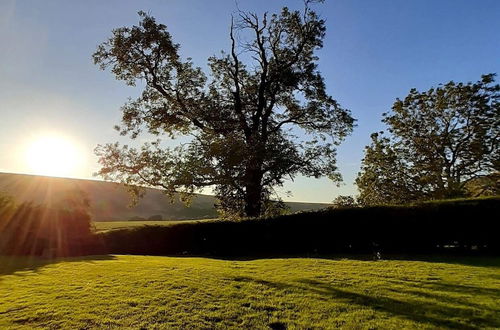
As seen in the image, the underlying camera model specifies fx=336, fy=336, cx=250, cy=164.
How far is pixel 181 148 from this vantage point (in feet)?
82.7

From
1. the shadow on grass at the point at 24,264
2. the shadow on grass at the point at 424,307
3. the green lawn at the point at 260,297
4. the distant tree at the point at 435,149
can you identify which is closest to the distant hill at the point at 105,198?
the distant tree at the point at 435,149

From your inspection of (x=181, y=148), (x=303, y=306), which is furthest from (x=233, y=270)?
(x=181, y=148)

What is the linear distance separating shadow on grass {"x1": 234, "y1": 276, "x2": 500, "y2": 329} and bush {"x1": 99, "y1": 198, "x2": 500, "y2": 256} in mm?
8465

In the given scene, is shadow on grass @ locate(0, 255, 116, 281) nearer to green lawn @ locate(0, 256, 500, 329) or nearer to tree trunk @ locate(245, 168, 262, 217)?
green lawn @ locate(0, 256, 500, 329)

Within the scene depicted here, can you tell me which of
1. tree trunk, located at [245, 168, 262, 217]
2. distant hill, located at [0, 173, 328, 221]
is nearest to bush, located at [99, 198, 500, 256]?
tree trunk, located at [245, 168, 262, 217]

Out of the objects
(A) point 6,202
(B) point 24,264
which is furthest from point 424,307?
(A) point 6,202

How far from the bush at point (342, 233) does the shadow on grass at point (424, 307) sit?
8.47 meters

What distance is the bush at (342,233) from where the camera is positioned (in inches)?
656

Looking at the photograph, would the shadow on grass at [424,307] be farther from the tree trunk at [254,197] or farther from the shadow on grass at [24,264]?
the tree trunk at [254,197]

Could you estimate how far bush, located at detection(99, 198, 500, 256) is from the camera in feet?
54.6

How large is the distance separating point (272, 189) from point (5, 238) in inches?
753

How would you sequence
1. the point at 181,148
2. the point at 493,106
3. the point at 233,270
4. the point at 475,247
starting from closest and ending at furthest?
the point at 233,270 → the point at 475,247 → the point at 181,148 → the point at 493,106

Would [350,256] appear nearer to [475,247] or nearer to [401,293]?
[475,247]

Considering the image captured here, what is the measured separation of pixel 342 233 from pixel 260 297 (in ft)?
37.8
